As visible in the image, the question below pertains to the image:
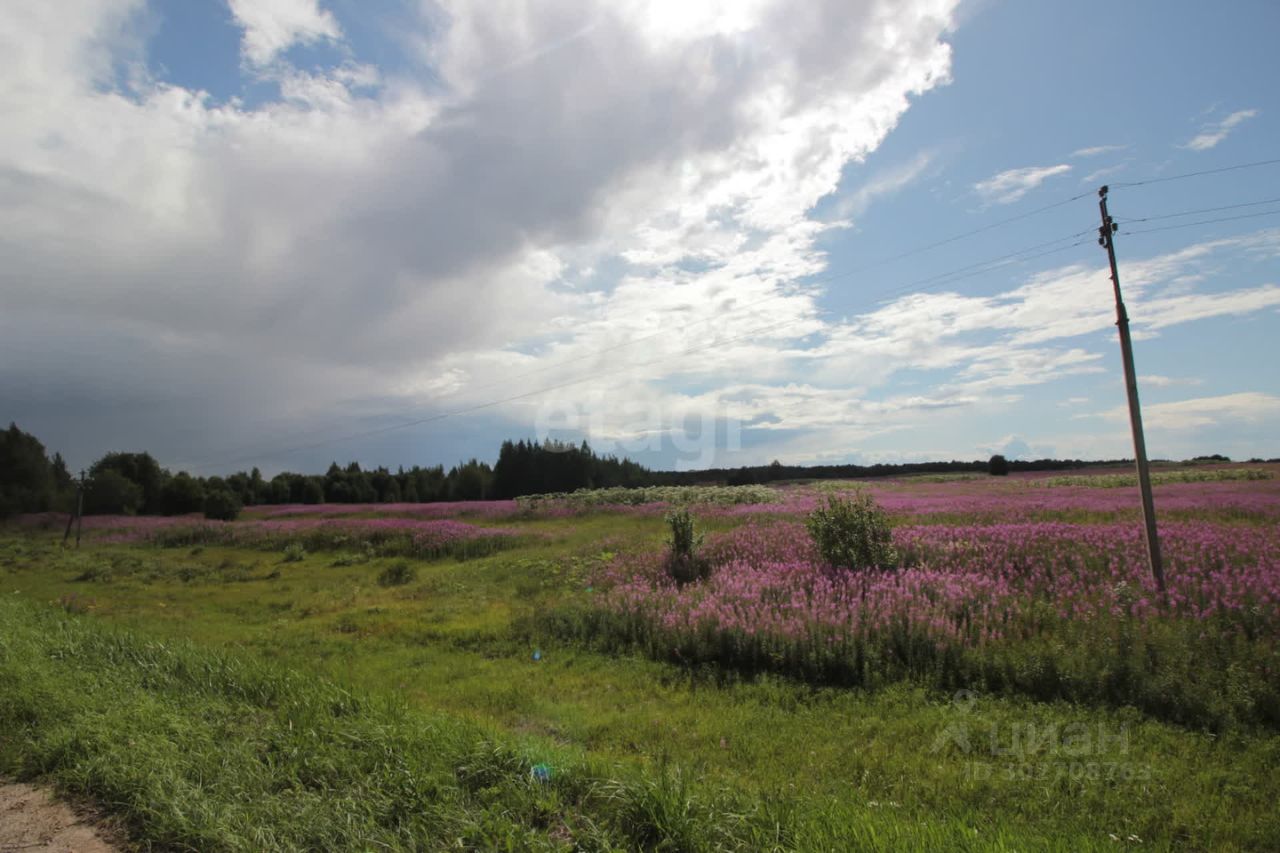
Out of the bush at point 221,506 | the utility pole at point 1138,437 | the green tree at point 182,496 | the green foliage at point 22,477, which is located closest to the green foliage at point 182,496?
the green tree at point 182,496

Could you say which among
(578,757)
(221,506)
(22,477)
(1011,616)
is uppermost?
(22,477)

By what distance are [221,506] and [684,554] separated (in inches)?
1873

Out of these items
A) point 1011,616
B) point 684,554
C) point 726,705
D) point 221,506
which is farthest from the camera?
point 221,506

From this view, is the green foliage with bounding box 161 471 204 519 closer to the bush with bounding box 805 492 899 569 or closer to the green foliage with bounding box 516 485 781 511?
the green foliage with bounding box 516 485 781 511

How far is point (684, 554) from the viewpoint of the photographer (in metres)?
15.3

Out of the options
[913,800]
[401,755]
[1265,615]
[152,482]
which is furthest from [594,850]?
[152,482]

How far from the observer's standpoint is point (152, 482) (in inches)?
2406

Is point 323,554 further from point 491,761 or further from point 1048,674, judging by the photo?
point 1048,674

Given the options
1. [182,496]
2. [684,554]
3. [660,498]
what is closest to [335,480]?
[182,496]

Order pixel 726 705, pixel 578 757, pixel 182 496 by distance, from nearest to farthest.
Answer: pixel 578 757, pixel 726 705, pixel 182 496

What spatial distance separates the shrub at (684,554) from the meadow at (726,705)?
478mm

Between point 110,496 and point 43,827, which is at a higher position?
point 110,496

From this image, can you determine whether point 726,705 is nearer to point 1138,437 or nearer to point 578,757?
point 578,757

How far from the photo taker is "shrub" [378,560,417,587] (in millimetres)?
20183
